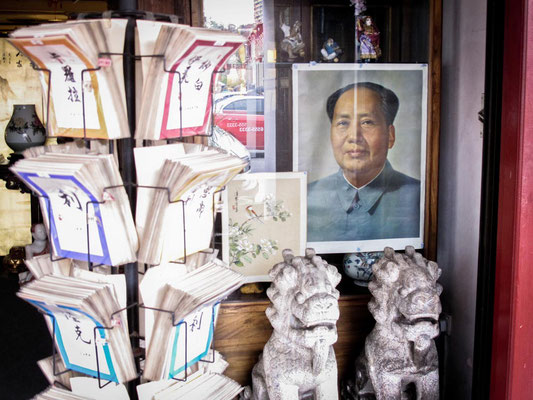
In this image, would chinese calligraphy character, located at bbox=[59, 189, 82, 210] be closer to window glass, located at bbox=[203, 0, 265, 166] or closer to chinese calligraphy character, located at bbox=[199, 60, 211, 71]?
chinese calligraphy character, located at bbox=[199, 60, 211, 71]

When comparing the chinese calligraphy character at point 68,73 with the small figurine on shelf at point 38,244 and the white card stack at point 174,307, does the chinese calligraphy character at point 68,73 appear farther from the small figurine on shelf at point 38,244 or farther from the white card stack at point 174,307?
the small figurine on shelf at point 38,244

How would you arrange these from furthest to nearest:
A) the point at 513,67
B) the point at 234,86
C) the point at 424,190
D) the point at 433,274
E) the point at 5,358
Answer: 1. the point at 5,358
2. the point at 424,190
3. the point at 234,86
4. the point at 433,274
5. the point at 513,67

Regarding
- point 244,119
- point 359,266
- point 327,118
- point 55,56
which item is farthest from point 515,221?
point 55,56

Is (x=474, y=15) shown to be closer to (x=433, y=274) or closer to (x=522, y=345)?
(x=433, y=274)

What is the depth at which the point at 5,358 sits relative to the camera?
146 inches

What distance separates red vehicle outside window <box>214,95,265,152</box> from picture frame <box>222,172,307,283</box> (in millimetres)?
154

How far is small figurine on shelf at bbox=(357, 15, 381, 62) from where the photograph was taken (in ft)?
9.57

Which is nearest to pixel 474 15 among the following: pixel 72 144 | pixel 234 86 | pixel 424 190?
pixel 424 190

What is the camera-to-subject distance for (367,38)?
292 cm

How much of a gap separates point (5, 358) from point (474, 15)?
3086mm

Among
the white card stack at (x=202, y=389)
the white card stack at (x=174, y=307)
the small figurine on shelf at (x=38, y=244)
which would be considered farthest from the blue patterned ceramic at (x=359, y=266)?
the small figurine on shelf at (x=38, y=244)

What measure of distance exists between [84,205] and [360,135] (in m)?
1.56

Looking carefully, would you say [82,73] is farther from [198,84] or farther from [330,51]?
[330,51]

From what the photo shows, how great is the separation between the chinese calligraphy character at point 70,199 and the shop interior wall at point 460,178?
1733mm
